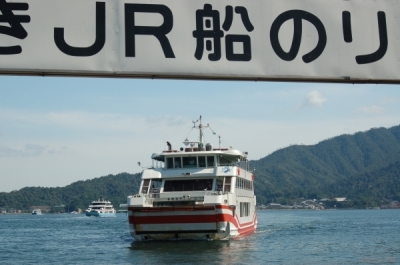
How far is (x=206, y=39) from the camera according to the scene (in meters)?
3.83

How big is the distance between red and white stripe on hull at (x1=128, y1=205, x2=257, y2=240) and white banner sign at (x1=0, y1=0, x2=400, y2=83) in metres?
24.9

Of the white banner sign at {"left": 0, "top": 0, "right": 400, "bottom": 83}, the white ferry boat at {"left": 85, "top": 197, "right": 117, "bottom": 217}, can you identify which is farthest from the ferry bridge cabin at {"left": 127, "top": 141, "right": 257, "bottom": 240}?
the white ferry boat at {"left": 85, "top": 197, "right": 117, "bottom": 217}

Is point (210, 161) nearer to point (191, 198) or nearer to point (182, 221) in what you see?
point (191, 198)

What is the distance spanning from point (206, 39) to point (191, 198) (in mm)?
27276

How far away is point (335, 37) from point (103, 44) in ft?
5.78

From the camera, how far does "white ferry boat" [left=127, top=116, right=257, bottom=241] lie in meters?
29.0

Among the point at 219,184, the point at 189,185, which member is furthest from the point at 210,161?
the point at 189,185

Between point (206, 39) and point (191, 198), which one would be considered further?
point (191, 198)

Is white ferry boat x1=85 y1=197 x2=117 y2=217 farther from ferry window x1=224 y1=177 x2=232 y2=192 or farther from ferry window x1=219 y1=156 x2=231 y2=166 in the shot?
ferry window x1=224 y1=177 x2=232 y2=192

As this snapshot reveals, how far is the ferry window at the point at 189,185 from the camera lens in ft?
106

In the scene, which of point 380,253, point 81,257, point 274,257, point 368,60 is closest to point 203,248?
point 274,257

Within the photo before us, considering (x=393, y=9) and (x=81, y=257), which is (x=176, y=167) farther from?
(x=393, y=9)

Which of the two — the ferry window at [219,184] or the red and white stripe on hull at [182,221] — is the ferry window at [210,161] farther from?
the red and white stripe on hull at [182,221]

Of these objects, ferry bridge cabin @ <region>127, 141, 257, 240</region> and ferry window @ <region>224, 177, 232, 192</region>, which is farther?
ferry window @ <region>224, 177, 232, 192</region>
